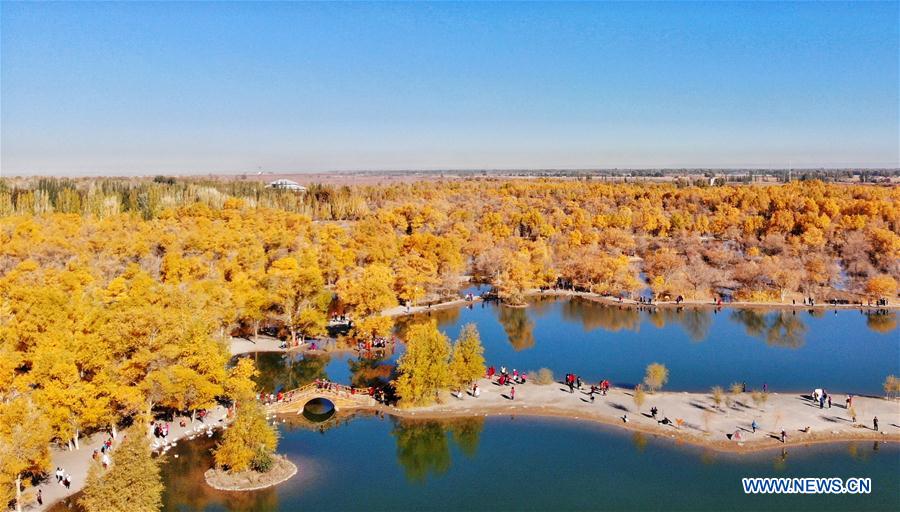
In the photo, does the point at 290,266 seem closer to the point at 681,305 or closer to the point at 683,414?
the point at 683,414

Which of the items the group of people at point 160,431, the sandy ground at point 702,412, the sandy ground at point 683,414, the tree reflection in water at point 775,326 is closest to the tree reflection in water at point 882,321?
the tree reflection in water at point 775,326

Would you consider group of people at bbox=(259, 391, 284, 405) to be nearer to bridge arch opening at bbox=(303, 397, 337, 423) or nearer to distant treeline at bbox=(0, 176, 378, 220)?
bridge arch opening at bbox=(303, 397, 337, 423)

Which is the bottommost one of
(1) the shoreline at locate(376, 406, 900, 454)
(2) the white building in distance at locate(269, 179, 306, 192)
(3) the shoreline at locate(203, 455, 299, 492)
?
(3) the shoreline at locate(203, 455, 299, 492)

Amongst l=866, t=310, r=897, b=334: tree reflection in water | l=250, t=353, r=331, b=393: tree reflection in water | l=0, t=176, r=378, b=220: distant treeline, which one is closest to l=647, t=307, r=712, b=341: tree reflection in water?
l=866, t=310, r=897, b=334: tree reflection in water

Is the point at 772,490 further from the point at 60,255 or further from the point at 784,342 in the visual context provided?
the point at 60,255

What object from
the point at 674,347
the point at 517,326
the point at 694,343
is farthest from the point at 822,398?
the point at 517,326

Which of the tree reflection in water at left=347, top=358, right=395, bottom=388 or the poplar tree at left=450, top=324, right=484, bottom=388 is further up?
the poplar tree at left=450, top=324, right=484, bottom=388

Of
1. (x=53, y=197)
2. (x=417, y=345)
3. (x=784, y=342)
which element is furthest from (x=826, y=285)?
(x=53, y=197)
